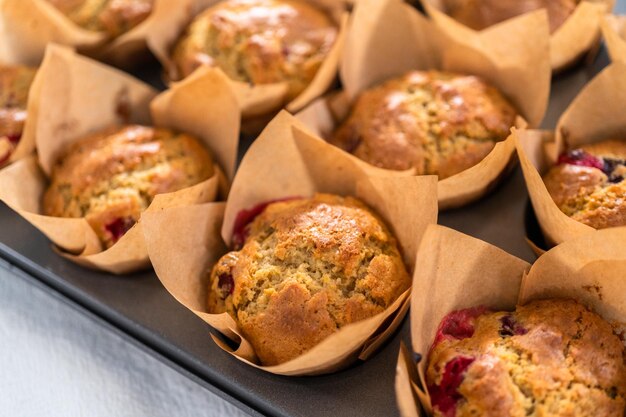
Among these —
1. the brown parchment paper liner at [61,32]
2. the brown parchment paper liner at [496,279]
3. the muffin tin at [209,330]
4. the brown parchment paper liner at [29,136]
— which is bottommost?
the muffin tin at [209,330]

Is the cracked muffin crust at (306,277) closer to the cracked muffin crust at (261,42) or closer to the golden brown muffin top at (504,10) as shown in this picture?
the cracked muffin crust at (261,42)

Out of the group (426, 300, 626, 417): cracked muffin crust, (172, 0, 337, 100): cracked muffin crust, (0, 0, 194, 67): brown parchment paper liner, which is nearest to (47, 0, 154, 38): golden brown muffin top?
(0, 0, 194, 67): brown parchment paper liner

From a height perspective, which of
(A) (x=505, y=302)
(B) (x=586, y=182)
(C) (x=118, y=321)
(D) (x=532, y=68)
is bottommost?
(C) (x=118, y=321)

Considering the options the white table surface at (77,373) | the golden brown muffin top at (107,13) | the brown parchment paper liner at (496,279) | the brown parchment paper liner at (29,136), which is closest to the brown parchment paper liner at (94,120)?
the brown parchment paper liner at (29,136)

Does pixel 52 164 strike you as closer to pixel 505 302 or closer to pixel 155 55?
pixel 155 55

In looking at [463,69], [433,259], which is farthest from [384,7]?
[433,259]

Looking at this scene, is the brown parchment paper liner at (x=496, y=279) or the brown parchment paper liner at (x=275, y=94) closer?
the brown parchment paper liner at (x=496, y=279)

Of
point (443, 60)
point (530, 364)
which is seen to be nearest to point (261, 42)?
point (443, 60)
